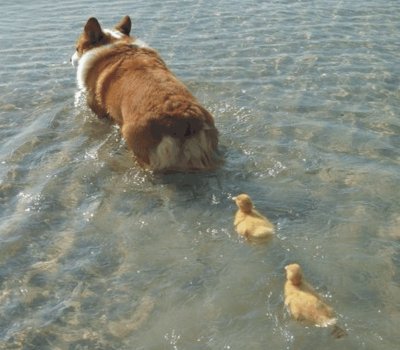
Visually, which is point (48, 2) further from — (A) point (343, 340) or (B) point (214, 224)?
(A) point (343, 340)

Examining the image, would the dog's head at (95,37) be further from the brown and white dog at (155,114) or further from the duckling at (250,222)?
the duckling at (250,222)

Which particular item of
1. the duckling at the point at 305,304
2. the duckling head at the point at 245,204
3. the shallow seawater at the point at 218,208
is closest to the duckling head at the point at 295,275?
the duckling at the point at 305,304

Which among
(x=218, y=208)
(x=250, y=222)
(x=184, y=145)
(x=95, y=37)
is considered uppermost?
(x=95, y=37)

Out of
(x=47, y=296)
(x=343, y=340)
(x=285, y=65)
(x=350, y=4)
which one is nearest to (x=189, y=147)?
(x=47, y=296)

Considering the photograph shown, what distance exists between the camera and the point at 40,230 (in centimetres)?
429

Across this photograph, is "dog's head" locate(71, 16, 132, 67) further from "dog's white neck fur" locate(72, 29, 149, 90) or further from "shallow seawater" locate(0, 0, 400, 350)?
"shallow seawater" locate(0, 0, 400, 350)

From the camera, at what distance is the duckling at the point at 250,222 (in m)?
3.89

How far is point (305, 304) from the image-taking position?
10.3 feet

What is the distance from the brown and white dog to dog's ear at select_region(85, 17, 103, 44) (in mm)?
587

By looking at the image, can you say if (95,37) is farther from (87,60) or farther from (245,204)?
(245,204)

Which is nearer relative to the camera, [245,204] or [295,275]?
[295,275]

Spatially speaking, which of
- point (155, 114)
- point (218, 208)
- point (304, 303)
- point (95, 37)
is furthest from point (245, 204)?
point (95, 37)

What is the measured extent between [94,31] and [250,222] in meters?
3.61

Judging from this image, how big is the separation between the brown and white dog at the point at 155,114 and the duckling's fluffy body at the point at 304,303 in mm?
1826
